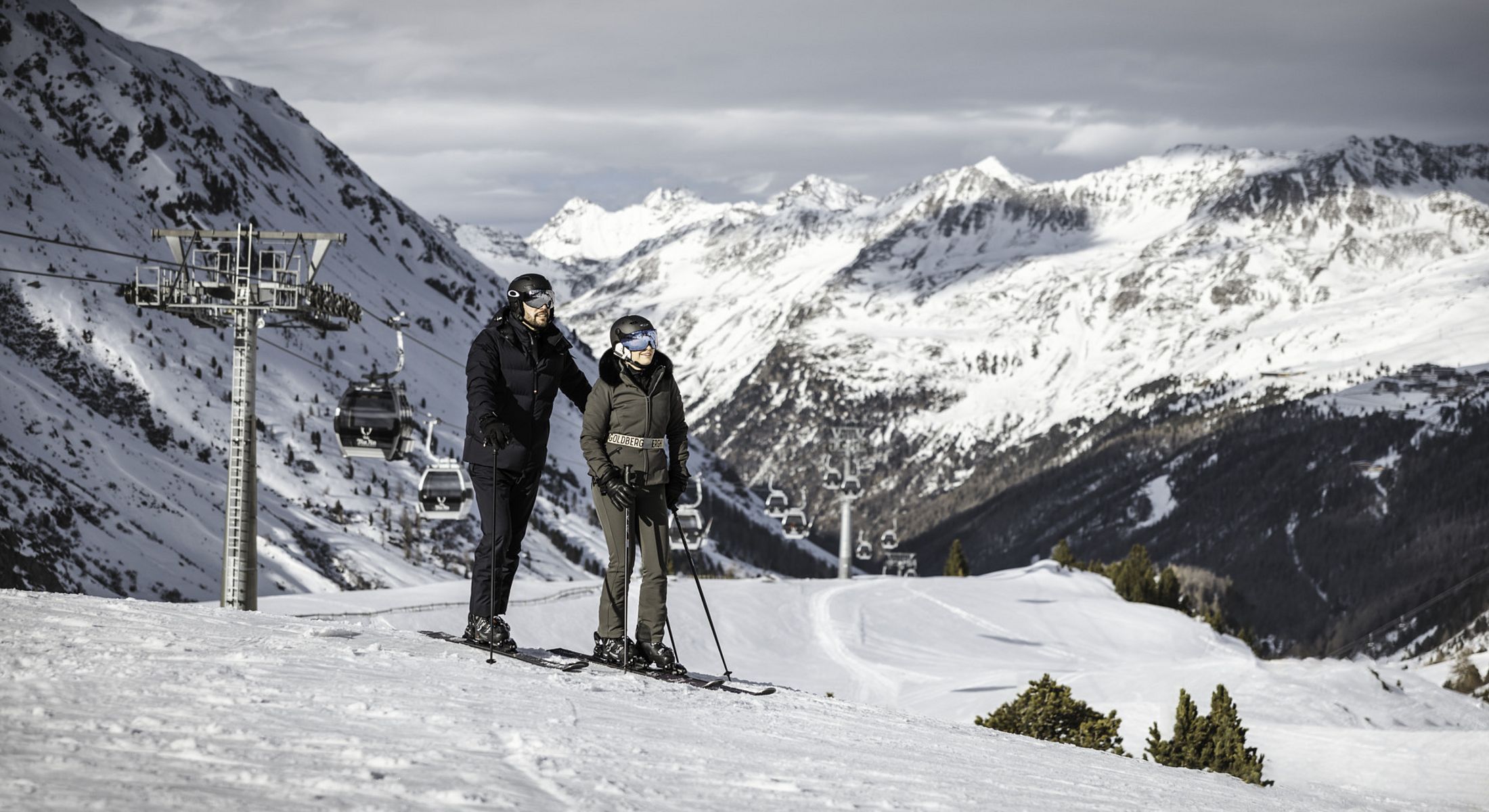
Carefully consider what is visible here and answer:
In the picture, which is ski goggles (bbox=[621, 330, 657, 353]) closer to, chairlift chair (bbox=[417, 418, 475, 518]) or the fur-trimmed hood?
the fur-trimmed hood

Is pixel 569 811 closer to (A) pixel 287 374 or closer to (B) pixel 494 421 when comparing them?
(B) pixel 494 421

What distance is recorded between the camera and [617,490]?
39.9ft

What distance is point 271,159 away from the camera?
195125 millimetres

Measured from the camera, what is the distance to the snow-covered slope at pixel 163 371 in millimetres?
77000

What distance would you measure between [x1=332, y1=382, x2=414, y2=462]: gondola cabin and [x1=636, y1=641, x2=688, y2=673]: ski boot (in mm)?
18325

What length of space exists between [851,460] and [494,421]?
54.6 metres

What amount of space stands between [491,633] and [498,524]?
1128 millimetres

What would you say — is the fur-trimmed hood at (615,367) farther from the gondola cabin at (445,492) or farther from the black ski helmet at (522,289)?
the gondola cabin at (445,492)

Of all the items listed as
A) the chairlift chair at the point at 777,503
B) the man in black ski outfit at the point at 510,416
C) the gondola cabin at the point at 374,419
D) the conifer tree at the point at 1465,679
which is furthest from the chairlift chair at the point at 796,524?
the conifer tree at the point at 1465,679

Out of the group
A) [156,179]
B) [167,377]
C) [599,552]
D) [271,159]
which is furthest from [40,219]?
[271,159]

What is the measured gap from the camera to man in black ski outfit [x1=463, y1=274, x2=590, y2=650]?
491 inches

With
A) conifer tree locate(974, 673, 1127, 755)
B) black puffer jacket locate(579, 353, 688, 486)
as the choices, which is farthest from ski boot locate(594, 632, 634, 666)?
conifer tree locate(974, 673, 1127, 755)

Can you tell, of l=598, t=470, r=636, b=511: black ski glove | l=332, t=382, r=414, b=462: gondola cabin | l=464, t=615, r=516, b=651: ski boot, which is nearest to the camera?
l=598, t=470, r=636, b=511: black ski glove

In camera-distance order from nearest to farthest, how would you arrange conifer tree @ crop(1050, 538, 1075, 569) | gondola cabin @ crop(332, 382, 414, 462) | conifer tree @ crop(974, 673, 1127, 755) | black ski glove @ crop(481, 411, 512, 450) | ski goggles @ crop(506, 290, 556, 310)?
1. black ski glove @ crop(481, 411, 512, 450)
2. ski goggles @ crop(506, 290, 556, 310)
3. conifer tree @ crop(974, 673, 1127, 755)
4. gondola cabin @ crop(332, 382, 414, 462)
5. conifer tree @ crop(1050, 538, 1075, 569)
